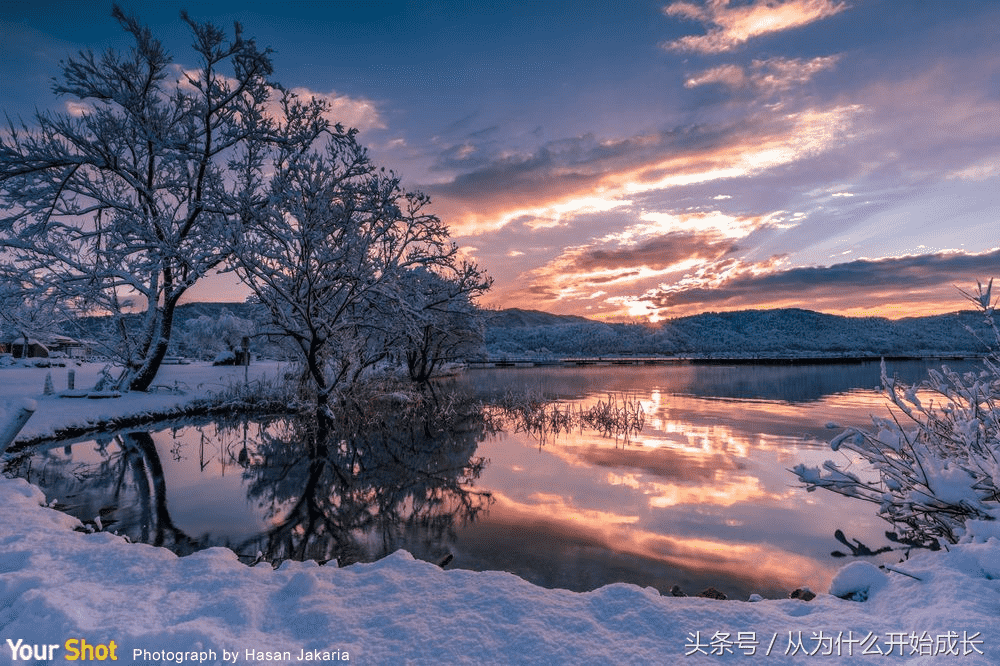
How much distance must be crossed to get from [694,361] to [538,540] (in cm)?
9099

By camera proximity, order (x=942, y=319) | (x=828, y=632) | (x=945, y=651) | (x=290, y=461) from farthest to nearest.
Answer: (x=942, y=319) → (x=290, y=461) → (x=828, y=632) → (x=945, y=651)

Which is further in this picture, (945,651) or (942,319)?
(942,319)

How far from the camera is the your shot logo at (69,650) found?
11.3 ft

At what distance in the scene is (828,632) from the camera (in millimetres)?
4027

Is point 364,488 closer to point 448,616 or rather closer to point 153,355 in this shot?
point 448,616

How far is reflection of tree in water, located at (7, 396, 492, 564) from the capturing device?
25.7ft

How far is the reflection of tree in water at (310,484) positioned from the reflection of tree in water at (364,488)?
23 millimetres

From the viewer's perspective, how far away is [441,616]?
428 cm

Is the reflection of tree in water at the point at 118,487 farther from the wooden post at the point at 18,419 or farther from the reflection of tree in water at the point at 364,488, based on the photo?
the reflection of tree in water at the point at 364,488

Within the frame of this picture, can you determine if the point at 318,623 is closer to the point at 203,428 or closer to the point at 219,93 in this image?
the point at 203,428

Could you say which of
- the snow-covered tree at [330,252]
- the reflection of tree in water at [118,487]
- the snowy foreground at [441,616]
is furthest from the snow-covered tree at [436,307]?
the snowy foreground at [441,616]

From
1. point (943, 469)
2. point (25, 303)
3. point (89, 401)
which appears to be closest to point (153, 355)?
point (89, 401)

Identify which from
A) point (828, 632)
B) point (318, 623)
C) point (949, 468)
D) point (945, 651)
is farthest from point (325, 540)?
point (949, 468)

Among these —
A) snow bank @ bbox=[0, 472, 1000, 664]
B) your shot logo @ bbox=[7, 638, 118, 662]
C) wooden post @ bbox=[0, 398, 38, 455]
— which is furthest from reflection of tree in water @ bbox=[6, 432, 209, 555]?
your shot logo @ bbox=[7, 638, 118, 662]
